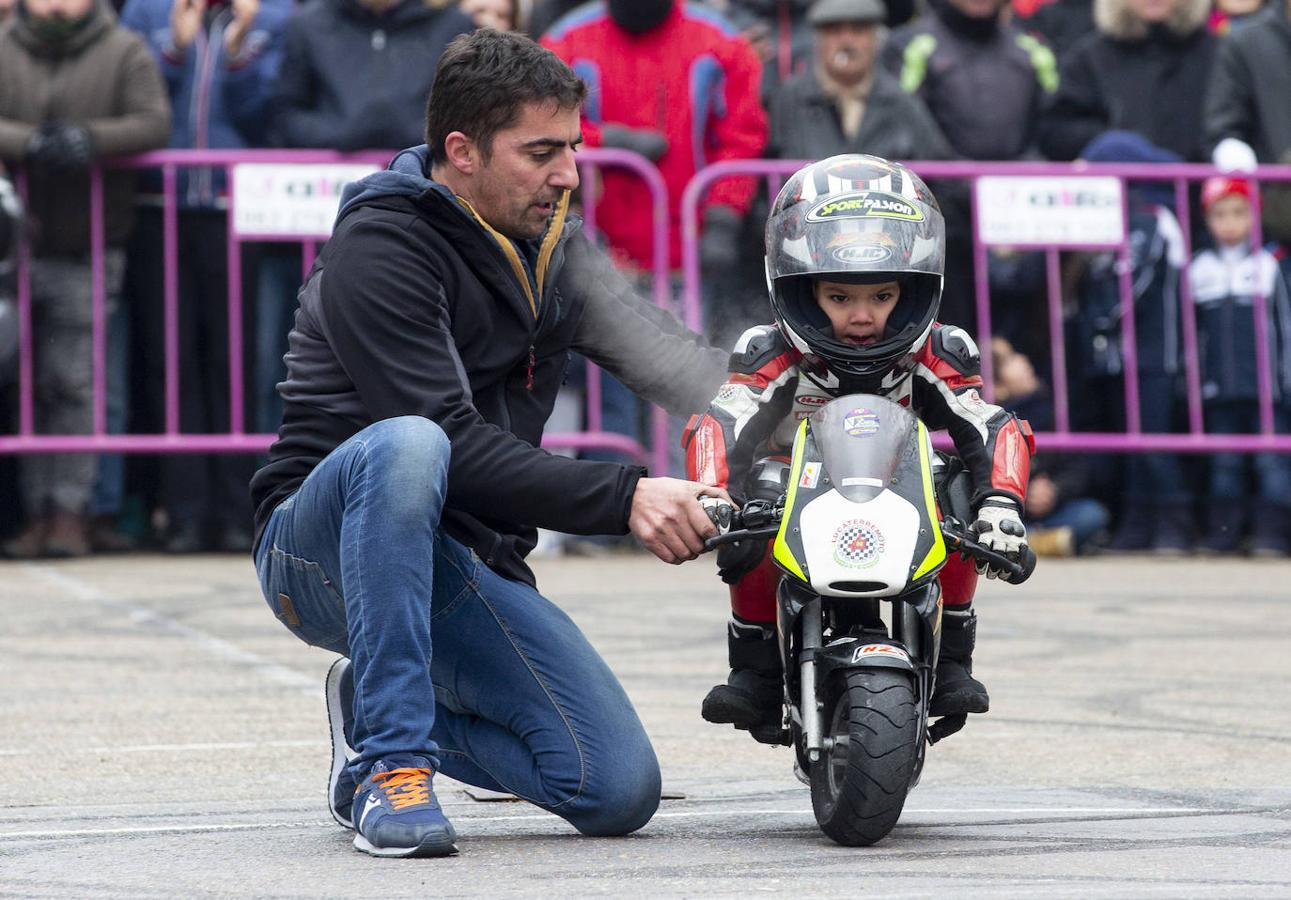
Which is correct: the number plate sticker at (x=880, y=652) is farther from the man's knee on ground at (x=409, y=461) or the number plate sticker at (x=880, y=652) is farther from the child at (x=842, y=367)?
the man's knee on ground at (x=409, y=461)

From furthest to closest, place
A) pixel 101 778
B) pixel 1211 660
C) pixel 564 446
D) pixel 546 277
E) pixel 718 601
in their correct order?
1. pixel 564 446
2. pixel 718 601
3. pixel 1211 660
4. pixel 101 778
5. pixel 546 277

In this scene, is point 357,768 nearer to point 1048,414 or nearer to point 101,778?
point 101,778

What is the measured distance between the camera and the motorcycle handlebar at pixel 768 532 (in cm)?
488

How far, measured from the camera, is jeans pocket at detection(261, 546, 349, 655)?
5193 millimetres

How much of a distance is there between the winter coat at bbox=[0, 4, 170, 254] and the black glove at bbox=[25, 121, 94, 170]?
0.05m

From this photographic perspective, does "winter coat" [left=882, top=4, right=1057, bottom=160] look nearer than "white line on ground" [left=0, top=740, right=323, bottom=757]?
No

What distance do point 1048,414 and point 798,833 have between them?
715 cm

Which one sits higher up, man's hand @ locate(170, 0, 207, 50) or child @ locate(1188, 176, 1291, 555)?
man's hand @ locate(170, 0, 207, 50)

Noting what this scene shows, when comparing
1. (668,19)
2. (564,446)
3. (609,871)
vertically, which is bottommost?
(609,871)

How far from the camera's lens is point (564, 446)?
11812 millimetres

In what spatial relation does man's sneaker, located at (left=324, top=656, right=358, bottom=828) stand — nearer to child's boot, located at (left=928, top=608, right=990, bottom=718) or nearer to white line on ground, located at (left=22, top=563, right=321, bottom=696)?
child's boot, located at (left=928, top=608, right=990, bottom=718)

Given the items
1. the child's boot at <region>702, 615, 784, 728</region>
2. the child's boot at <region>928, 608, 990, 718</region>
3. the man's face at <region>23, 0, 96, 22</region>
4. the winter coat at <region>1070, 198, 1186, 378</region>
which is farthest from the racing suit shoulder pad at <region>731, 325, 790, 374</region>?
the winter coat at <region>1070, 198, 1186, 378</region>

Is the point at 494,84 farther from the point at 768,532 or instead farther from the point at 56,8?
the point at 56,8

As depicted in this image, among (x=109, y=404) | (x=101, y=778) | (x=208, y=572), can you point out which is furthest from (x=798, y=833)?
(x=109, y=404)
